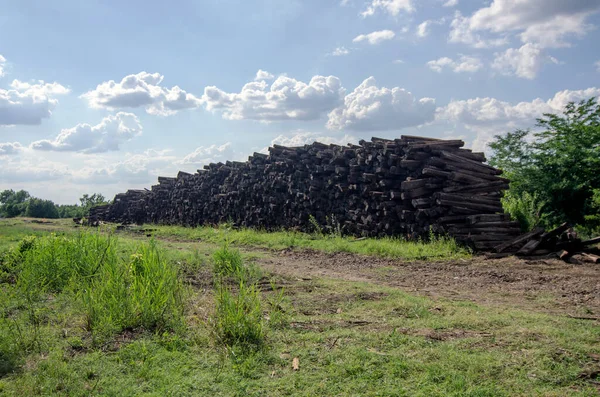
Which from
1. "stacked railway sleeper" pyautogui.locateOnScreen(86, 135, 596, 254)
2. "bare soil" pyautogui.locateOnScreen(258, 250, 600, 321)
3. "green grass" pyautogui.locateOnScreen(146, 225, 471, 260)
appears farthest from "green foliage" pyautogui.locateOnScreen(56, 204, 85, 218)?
"bare soil" pyautogui.locateOnScreen(258, 250, 600, 321)

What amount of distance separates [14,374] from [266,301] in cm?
281

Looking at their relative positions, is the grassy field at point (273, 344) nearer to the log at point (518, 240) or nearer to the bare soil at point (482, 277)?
the bare soil at point (482, 277)

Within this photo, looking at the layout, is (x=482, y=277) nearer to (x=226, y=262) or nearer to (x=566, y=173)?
(x=226, y=262)

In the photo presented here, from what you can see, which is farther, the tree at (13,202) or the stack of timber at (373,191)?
the tree at (13,202)

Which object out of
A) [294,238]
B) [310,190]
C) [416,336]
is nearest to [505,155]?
[310,190]

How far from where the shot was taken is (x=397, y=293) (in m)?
6.51

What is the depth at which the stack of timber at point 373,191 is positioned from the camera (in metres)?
11.8

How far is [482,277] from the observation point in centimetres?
834

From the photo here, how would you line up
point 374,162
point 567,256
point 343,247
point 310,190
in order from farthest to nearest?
point 310,190 < point 374,162 < point 343,247 < point 567,256

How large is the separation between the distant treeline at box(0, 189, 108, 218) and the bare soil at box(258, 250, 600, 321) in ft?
93.8

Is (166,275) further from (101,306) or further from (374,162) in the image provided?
(374,162)

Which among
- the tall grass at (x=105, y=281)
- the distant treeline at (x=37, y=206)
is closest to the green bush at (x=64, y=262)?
the tall grass at (x=105, y=281)

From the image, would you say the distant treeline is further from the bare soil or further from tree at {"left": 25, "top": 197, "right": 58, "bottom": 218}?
the bare soil

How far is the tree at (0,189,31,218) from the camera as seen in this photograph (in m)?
37.0
